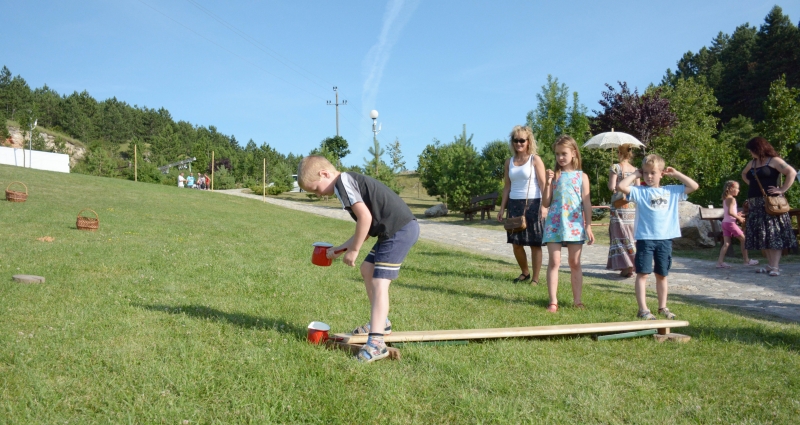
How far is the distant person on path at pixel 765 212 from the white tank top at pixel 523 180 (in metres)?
3.63

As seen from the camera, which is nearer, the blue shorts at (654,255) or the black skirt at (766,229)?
the blue shorts at (654,255)

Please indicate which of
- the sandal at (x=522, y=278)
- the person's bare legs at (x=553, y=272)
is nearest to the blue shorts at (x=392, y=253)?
the person's bare legs at (x=553, y=272)

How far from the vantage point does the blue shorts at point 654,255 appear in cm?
512

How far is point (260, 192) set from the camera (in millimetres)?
45281

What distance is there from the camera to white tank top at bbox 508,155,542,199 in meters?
6.82

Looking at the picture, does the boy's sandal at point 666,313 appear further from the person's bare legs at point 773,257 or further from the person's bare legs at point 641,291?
the person's bare legs at point 773,257

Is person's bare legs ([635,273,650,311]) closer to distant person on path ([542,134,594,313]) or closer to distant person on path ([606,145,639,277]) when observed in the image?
distant person on path ([542,134,594,313])

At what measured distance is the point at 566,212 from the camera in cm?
560

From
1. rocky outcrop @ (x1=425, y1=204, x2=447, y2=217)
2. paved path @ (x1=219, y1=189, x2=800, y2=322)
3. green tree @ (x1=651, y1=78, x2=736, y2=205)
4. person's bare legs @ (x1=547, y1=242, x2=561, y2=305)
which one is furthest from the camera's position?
rocky outcrop @ (x1=425, y1=204, x2=447, y2=217)

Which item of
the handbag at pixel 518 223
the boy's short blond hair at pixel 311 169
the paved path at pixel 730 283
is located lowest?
the paved path at pixel 730 283

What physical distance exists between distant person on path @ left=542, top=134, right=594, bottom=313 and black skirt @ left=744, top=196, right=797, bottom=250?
4.73m

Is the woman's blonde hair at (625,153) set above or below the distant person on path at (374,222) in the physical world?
above

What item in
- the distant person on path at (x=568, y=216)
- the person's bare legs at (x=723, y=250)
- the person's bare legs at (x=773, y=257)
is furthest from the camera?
the person's bare legs at (x=723, y=250)

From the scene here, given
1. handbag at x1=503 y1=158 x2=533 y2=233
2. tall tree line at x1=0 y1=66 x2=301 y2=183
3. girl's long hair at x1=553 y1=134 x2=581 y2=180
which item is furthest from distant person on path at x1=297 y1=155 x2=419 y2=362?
tall tree line at x1=0 y1=66 x2=301 y2=183
